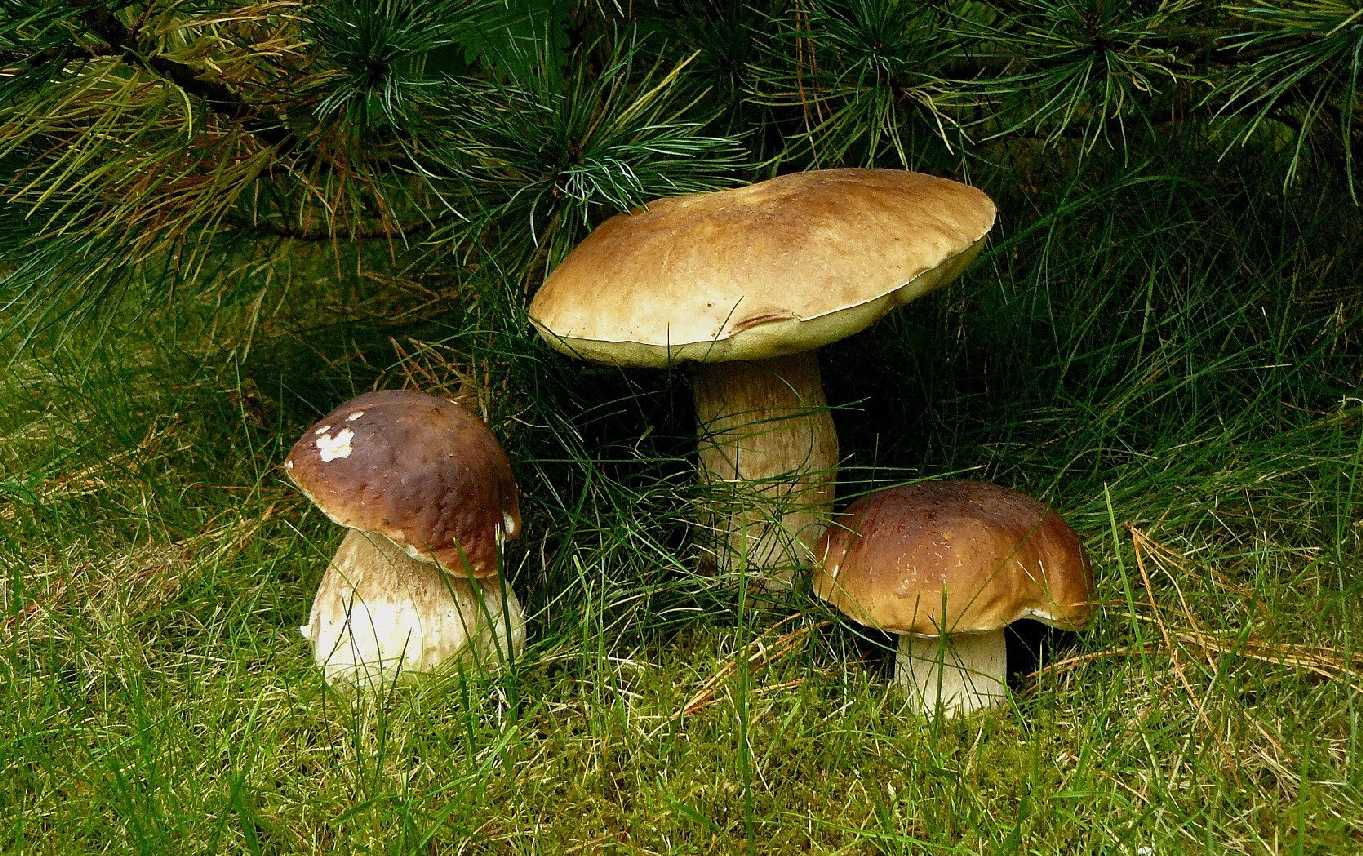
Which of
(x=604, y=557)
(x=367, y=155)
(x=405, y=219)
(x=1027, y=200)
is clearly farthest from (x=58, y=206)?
(x=1027, y=200)

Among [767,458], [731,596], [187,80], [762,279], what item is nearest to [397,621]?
[731,596]

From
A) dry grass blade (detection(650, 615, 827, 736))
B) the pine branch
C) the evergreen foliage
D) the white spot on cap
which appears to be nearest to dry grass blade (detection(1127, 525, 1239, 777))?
dry grass blade (detection(650, 615, 827, 736))

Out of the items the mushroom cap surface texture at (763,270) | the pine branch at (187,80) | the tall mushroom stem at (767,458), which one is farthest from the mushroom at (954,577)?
the pine branch at (187,80)

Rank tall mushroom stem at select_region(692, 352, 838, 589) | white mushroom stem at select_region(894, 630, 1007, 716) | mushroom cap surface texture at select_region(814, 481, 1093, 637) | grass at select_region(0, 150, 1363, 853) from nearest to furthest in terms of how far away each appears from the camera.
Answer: grass at select_region(0, 150, 1363, 853) → mushroom cap surface texture at select_region(814, 481, 1093, 637) → white mushroom stem at select_region(894, 630, 1007, 716) → tall mushroom stem at select_region(692, 352, 838, 589)

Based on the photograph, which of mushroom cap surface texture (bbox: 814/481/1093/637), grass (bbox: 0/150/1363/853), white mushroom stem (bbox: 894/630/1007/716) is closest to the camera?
grass (bbox: 0/150/1363/853)

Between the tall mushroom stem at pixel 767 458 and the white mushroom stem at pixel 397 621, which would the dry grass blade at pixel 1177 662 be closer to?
the tall mushroom stem at pixel 767 458

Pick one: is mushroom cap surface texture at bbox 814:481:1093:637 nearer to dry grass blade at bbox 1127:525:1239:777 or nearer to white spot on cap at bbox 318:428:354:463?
dry grass blade at bbox 1127:525:1239:777
